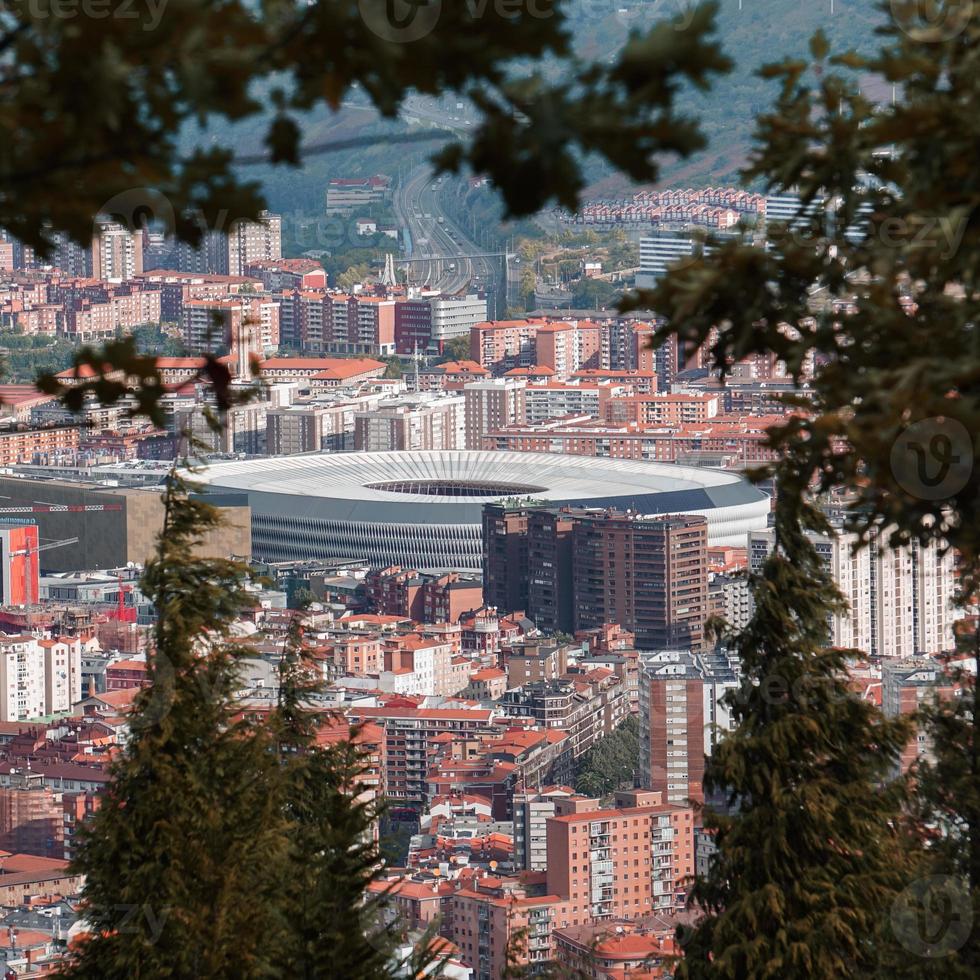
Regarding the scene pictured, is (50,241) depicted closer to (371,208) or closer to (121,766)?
(121,766)

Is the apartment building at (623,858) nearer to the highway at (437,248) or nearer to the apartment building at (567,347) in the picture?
the apartment building at (567,347)

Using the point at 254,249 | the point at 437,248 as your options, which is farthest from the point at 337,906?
the point at 254,249

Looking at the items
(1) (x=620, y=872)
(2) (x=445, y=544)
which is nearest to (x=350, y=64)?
(1) (x=620, y=872)

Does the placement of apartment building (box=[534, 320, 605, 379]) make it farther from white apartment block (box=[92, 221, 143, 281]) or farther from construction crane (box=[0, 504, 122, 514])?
construction crane (box=[0, 504, 122, 514])

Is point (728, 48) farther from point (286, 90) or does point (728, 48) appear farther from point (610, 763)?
point (286, 90)

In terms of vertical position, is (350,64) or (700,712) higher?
(350,64)

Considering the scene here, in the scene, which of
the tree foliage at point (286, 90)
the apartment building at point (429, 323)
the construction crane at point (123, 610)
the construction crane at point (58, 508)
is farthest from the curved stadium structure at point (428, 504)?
the tree foliage at point (286, 90)
